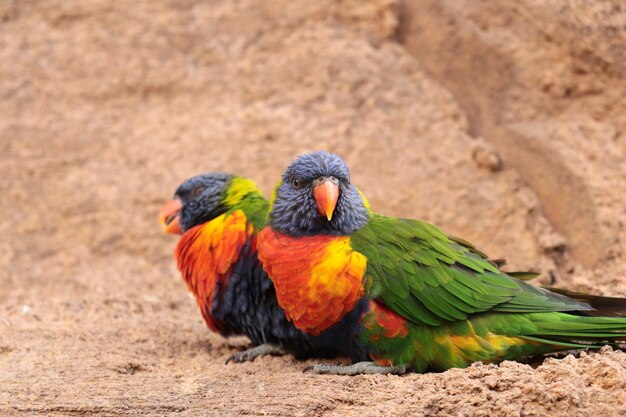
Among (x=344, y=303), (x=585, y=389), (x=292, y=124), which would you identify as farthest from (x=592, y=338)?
(x=292, y=124)

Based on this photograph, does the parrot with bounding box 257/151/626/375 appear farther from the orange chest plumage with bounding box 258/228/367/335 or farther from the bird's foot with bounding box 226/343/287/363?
the bird's foot with bounding box 226/343/287/363

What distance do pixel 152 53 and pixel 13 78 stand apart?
4.19 feet

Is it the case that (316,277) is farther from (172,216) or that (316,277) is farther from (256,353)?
(172,216)

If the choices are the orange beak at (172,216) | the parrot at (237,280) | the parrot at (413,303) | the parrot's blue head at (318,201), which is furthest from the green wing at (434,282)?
the orange beak at (172,216)

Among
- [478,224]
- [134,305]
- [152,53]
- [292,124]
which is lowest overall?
[134,305]

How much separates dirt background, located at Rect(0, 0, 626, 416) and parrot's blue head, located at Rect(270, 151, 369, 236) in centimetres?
101

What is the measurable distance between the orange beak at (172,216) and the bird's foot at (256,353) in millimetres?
1098

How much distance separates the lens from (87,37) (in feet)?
22.3

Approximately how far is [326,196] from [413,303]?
2.17 feet

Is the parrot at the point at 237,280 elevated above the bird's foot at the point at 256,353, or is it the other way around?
the parrot at the point at 237,280

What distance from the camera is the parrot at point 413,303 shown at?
11.0ft

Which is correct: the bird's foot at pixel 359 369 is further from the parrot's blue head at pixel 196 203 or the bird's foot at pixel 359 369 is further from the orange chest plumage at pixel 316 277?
the parrot's blue head at pixel 196 203

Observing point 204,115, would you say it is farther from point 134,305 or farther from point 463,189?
point 463,189

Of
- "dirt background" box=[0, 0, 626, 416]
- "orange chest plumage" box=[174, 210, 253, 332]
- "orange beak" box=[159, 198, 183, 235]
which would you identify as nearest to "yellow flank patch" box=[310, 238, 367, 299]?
"orange chest plumage" box=[174, 210, 253, 332]
